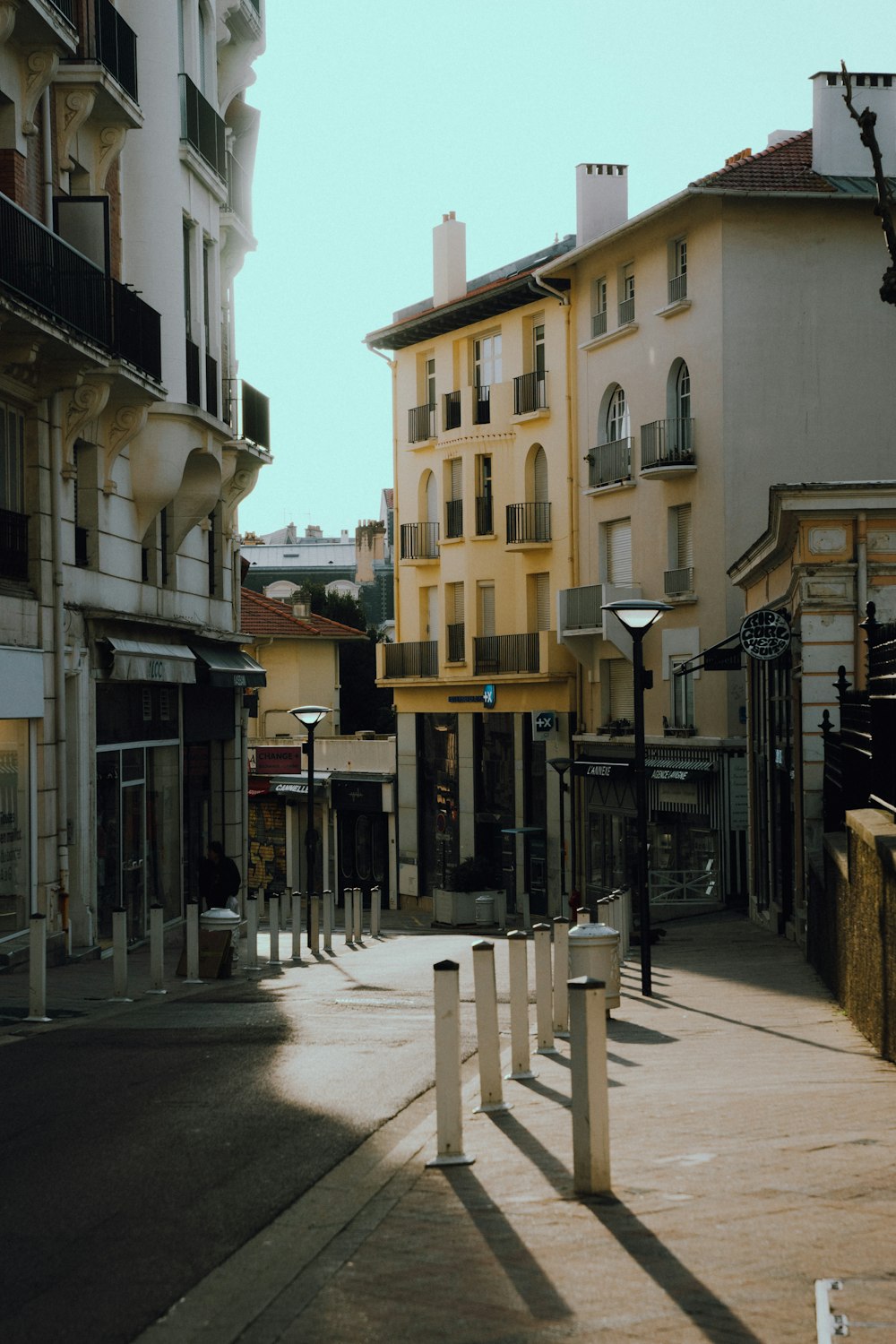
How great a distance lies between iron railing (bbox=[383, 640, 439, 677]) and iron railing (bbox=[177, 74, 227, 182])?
23354 millimetres

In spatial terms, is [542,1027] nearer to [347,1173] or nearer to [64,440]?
[347,1173]

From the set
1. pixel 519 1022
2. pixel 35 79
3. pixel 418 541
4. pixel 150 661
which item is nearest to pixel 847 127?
pixel 418 541

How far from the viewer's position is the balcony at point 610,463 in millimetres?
41875

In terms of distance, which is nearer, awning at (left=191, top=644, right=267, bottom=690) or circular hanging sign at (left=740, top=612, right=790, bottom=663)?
circular hanging sign at (left=740, top=612, right=790, bottom=663)

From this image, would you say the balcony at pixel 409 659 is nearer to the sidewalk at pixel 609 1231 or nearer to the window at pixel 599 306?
the window at pixel 599 306

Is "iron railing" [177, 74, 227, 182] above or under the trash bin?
above

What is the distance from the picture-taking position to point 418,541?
5147 cm

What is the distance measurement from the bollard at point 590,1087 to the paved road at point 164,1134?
1.27 metres

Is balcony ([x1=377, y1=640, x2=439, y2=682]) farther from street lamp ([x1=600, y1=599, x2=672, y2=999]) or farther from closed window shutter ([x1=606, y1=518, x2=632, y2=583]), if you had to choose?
street lamp ([x1=600, y1=599, x2=672, y2=999])

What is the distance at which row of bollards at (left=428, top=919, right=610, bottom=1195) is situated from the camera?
672 centimetres

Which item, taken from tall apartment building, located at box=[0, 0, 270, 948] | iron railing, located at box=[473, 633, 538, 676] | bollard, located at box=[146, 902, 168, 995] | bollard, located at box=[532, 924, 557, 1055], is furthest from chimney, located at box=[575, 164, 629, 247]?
bollard, located at box=[532, 924, 557, 1055]

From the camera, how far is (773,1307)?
538 centimetres

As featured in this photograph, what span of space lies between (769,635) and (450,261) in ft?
109

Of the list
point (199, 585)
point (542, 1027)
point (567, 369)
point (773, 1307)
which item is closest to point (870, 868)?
point (542, 1027)
